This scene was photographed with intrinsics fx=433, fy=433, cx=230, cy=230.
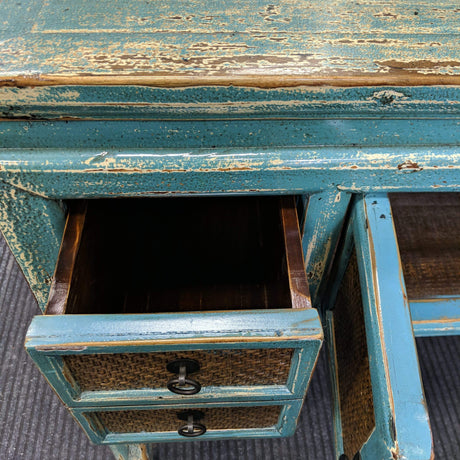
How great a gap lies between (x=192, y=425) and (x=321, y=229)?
317 mm

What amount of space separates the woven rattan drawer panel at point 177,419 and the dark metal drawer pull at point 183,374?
109 mm

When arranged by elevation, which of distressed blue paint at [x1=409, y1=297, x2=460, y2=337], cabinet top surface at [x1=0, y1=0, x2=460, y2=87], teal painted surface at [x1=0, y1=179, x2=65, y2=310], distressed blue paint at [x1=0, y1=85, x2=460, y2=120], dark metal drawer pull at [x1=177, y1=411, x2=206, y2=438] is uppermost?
cabinet top surface at [x1=0, y1=0, x2=460, y2=87]

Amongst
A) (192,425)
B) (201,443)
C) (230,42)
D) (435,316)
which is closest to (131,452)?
(201,443)

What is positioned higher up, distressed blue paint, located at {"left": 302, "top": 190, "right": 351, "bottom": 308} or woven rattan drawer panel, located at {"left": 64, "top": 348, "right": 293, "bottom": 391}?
distressed blue paint, located at {"left": 302, "top": 190, "right": 351, "bottom": 308}

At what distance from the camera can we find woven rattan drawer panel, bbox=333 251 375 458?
539mm

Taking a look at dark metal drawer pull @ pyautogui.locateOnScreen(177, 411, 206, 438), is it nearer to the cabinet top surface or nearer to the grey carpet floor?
the grey carpet floor

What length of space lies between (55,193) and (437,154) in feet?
1.46

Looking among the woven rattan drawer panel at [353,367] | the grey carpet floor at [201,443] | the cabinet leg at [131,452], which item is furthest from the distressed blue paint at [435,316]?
the cabinet leg at [131,452]

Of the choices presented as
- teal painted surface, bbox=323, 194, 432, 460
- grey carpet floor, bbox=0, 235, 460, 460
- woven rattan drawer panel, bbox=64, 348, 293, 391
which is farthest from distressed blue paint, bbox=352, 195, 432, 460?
grey carpet floor, bbox=0, 235, 460, 460

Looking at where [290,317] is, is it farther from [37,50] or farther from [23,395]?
[23,395]

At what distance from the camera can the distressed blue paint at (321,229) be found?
0.55 meters

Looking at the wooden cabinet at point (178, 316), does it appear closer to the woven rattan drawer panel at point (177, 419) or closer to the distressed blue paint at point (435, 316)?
the woven rattan drawer panel at point (177, 419)

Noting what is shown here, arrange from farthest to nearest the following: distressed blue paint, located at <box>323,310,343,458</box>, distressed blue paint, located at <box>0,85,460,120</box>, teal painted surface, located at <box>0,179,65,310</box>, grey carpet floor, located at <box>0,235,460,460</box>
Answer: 1. grey carpet floor, located at <box>0,235,460,460</box>
2. distressed blue paint, located at <box>323,310,343,458</box>
3. teal painted surface, located at <box>0,179,65,310</box>
4. distressed blue paint, located at <box>0,85,460,120</box>

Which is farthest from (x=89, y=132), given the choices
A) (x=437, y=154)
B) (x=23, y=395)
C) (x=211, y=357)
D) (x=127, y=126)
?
(x=23, y=395)
